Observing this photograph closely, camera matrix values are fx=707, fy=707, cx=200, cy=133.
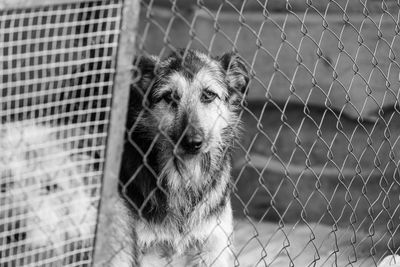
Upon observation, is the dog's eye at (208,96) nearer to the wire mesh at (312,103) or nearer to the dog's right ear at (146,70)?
the dog's right ear at (146,70)

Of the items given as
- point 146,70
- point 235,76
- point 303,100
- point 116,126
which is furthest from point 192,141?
point 303,100

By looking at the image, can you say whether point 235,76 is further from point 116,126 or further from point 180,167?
point 116,126

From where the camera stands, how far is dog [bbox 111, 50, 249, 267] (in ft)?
14.1

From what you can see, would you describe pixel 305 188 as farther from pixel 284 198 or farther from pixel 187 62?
pixel 187 62

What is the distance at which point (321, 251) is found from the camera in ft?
16.8

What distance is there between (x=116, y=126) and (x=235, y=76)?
1.93m

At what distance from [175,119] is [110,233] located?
1359mm

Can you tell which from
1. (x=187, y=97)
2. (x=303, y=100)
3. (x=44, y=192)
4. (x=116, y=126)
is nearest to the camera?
(x=116, y=126)

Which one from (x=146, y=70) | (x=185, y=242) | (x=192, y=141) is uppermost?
(x=146, y=70)

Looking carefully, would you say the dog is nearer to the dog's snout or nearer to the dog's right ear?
the dog's right ear

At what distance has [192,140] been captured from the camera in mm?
4039

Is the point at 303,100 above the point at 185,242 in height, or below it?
above

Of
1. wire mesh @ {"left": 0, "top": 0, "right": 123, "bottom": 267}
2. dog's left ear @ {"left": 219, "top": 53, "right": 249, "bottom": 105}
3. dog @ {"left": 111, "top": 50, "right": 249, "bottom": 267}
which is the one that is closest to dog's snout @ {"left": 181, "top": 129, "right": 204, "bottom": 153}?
dog @ {"left": 111, "top": 50, "right": 249, "bottom": 267}

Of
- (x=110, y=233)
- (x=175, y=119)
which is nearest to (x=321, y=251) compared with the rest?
(x=175, y=119)
